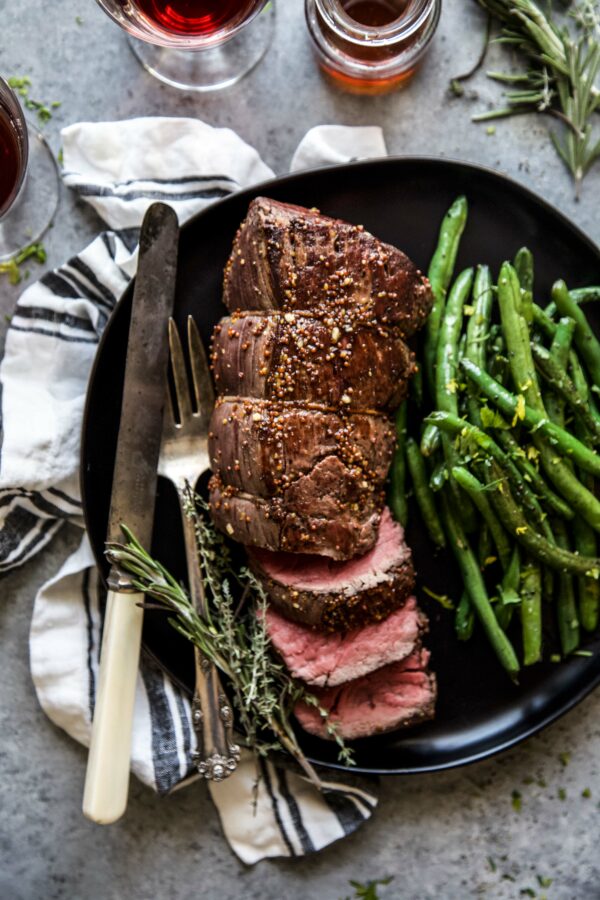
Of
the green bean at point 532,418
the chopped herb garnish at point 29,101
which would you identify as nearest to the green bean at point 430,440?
the green bean at point 532,418

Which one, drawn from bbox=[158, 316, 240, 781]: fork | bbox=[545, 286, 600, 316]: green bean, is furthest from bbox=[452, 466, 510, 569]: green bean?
bbox=[158, 316, 240, 781]: fork

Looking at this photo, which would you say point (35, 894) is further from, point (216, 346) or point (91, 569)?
point (216, 346)

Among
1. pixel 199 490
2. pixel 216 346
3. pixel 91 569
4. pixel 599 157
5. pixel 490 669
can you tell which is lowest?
pixel 490 669

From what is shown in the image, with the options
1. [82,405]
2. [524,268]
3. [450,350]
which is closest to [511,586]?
[450,350]

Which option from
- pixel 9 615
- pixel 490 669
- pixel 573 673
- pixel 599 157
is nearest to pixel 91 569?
pixel 9 615

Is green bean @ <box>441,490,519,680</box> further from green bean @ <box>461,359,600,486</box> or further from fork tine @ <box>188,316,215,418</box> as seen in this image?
fork tine @ <box>188,316,215,418</box>
